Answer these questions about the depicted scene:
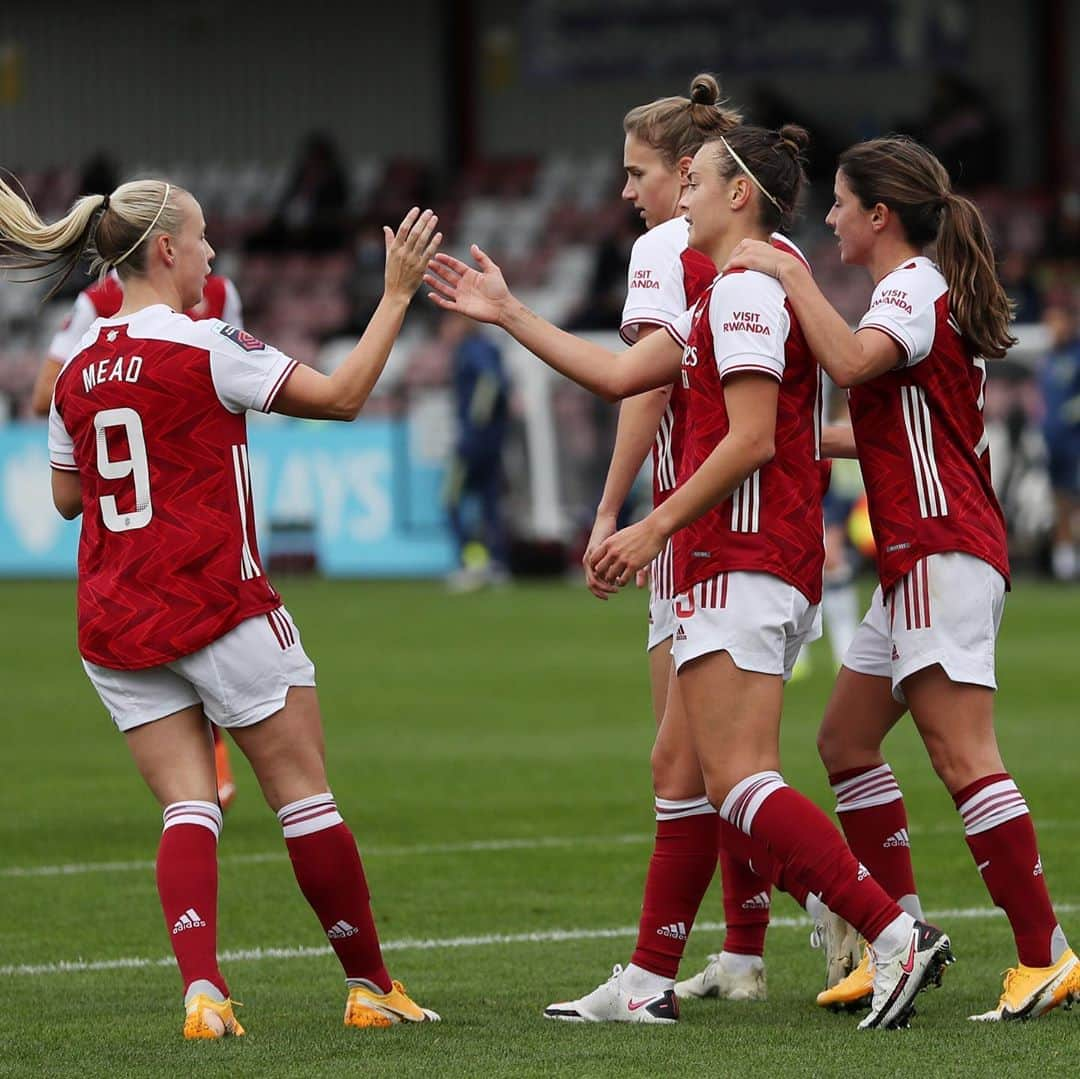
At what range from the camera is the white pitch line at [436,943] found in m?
6.10

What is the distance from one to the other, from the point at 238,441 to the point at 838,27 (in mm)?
26072

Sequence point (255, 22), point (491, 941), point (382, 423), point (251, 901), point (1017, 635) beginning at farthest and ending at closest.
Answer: point (255, 22)
point (382, 423)
point (1017, 635)
point (251, 901)
point (491, 941)

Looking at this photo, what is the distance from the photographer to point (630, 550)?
4.95 metres

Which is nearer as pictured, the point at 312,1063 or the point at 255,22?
the point at 312,1063

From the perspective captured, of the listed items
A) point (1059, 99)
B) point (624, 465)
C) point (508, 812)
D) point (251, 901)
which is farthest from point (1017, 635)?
point (1059, 99)

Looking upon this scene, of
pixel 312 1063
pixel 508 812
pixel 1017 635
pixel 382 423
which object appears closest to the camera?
pixel 312 1063

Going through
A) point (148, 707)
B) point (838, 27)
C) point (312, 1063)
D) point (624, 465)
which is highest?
point (838, 27)

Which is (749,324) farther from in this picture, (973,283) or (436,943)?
(436,943)

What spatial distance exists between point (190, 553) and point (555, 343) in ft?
3.15

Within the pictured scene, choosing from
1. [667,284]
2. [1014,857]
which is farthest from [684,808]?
[667,284]

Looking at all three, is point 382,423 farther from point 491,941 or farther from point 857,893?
point 857,893

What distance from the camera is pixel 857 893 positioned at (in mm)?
4941

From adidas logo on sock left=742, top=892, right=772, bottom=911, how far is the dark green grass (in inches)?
9.1

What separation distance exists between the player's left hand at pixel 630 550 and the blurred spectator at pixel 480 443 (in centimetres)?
1567
